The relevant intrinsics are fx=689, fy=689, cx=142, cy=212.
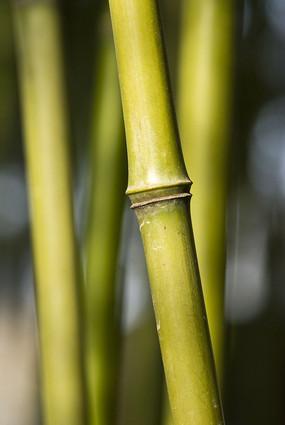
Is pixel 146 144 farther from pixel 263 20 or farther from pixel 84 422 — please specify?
pixel 263 20

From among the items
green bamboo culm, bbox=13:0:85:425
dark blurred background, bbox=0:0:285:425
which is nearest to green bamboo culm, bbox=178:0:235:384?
green bamboo culm, bbox=13:0:85:425

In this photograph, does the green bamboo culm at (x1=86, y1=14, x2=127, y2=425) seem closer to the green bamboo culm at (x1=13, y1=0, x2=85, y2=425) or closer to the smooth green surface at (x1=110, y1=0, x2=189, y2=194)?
the green bamboo culm at (x1=13, y1=0, x2=85, y2=425)

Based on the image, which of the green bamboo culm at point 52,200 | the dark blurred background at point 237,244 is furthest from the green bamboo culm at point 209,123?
the dark blurred background at point 237,244

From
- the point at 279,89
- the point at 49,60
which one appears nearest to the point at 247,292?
the point at 279,89

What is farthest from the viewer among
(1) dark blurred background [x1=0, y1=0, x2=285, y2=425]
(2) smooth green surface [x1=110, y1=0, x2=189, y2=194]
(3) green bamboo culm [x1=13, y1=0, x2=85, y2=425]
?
(1) dark blurred background [x1=0, y1=0, x2=285, y2=425]

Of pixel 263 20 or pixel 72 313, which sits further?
pixel 263 20

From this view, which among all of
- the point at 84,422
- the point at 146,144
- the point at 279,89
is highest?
the point at 279,89

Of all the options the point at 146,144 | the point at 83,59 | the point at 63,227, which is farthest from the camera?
the point at 83,59
